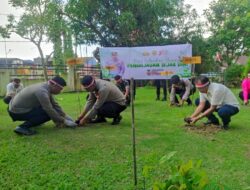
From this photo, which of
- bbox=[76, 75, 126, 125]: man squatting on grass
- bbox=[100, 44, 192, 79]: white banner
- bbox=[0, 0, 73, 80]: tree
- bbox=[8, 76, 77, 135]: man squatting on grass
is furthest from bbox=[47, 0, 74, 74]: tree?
bbox=[8, 76, 77, 135]: man squatting on grass

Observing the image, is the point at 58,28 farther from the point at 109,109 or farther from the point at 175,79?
the point at 109,109

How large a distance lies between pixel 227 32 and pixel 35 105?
22.3 meters

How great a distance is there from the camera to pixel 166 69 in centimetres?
1023

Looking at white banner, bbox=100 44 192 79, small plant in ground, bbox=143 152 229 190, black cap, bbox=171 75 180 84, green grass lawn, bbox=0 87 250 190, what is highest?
white banner, bbox=100 44 192 79

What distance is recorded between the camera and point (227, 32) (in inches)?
998

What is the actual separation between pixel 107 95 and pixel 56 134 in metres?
1.16

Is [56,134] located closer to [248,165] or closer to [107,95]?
[107,95]

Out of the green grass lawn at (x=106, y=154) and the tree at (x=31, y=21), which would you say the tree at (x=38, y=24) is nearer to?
the tree at (x=31, y=21)

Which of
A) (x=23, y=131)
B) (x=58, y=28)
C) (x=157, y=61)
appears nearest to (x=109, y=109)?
(x=23, y=131)

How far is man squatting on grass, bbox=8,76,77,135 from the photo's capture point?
5324 mm

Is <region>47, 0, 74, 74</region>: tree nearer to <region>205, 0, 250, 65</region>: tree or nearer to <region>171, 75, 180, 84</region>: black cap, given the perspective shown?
<region>171, 75, 180, 84</region>: black cap

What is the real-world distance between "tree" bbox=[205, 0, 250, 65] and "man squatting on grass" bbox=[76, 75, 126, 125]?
2064 centimetres

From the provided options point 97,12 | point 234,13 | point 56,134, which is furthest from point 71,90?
point 56,134

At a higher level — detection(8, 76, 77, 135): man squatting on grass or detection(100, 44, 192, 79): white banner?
detection(100, 44, 192, 79): white banner
